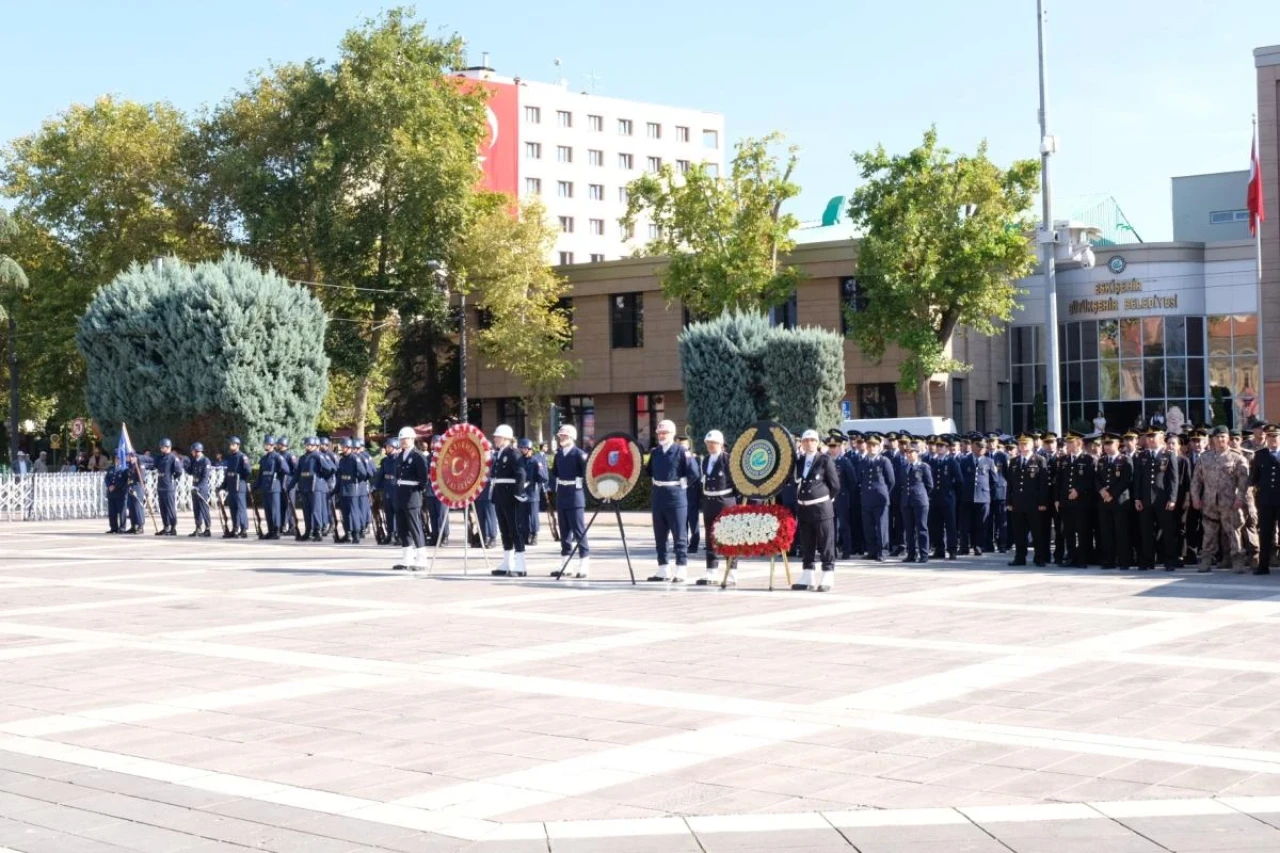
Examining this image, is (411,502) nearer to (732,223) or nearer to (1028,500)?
(1028,500)

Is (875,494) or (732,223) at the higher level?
(732,223)

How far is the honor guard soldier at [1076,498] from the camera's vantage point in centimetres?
2159

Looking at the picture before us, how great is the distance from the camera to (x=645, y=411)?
192 feet

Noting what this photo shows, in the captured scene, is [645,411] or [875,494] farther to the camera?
[645,411]

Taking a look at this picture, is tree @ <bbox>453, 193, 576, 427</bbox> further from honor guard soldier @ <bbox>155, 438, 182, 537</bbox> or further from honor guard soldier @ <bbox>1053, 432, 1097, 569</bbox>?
honor guard soldier @ <bbox>1053, 432, 1097, 569</bbox>

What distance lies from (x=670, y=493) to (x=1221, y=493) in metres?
7.37

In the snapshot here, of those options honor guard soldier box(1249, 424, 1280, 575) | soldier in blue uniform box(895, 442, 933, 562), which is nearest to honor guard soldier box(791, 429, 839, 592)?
soldier in blue uniform box(895, 442, 933, 562)

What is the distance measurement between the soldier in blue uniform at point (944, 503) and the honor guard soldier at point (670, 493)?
5441 mm

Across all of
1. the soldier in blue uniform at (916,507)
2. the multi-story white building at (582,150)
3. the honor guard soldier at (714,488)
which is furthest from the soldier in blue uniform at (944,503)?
the multi-story white building at (582,150)

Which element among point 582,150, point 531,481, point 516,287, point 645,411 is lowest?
point 531,481

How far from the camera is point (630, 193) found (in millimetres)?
48719

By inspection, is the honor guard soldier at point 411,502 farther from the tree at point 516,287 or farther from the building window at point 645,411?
the building window at point 645,411

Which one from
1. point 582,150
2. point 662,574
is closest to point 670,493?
point 662,574

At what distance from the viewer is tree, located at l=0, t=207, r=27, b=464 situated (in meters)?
47.3
